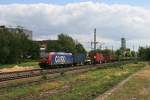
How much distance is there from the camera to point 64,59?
7106cm

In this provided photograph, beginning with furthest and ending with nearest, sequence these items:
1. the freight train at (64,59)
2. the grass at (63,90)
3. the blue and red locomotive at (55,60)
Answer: the freight train at (64,59) < the blue and red locomotive at (55,60) < the grass at (63,90)

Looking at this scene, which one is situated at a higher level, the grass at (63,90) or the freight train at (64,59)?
the freight train at (64,59)

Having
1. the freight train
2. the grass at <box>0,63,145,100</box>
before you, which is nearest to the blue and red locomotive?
the freight train

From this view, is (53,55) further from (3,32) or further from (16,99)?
(16,99)

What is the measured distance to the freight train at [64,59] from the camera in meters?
64.2

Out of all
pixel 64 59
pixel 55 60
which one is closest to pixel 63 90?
pixel 55 60

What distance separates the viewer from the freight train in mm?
64188

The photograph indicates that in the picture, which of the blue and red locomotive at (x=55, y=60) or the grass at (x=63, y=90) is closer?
the grass at (x=63, y=90)

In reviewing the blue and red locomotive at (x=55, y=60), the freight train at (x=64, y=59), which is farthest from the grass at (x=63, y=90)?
the freight train at (x=64, y=59)

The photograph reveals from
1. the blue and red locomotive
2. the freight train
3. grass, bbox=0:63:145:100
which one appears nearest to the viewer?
grass, bbox=0:63:145:100

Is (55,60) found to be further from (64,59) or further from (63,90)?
(63,90)

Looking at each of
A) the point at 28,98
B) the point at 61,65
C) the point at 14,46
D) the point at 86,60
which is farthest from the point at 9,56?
the point at 28,98

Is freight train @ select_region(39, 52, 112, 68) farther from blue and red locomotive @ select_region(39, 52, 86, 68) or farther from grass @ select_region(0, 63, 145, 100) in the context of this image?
grass @ select_region(0, 63, 145, 100)

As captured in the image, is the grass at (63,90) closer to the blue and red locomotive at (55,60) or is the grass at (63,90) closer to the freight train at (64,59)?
the blue and red locomotive at (55,60)
